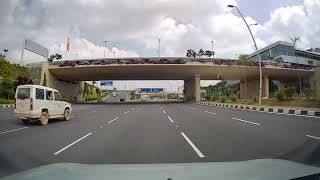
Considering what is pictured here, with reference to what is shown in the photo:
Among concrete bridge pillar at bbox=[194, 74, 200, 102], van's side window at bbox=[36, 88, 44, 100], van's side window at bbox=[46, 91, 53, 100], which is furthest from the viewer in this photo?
concrete bridge pillar at bbox=[194, 74, 200, 102]

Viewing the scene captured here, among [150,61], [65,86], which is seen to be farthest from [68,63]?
[65,86]

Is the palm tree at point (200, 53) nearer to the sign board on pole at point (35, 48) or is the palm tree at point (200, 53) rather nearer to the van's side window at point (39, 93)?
the sign board on pole at point (35, 48)

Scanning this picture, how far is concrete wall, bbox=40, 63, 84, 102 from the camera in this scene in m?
65.8

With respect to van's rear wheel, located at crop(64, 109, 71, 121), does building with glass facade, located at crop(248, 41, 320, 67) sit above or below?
above

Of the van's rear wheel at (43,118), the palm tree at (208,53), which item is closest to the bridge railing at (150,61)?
the palm tree at (208,53)

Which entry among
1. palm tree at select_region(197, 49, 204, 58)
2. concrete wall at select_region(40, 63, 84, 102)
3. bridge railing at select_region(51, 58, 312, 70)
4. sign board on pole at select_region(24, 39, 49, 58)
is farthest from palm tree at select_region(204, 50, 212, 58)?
sign board on pole at select_region(24, 39, 49, 58)

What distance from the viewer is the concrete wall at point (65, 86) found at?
65.8 meters

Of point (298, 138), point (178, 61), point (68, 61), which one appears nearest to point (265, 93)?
point (178, 61)

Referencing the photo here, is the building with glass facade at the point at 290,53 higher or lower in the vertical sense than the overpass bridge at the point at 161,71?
higher

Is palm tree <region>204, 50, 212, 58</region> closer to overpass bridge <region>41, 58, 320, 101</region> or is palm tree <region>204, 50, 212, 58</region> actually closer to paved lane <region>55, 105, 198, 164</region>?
overpass bridge <region>41, 58, 320, 101</region>

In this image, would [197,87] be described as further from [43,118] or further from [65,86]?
[43,118]

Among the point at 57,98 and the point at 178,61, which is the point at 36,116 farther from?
the point at 178,61

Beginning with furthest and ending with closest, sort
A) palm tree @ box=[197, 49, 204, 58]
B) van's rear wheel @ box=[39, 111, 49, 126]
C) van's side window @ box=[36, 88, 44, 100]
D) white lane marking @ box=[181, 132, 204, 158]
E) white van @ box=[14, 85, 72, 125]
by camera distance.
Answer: palm tree @ box=[197, 49, 204, 58] → van's rear wheel @ box=[39, 111, 49, 126] → van's side window @ box=[36, 88, 44, 100] → white van @ box=[14, 85, 72, 125] → white lane marking @ box=[181, 132, 204, 158]

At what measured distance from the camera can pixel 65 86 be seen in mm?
80125
